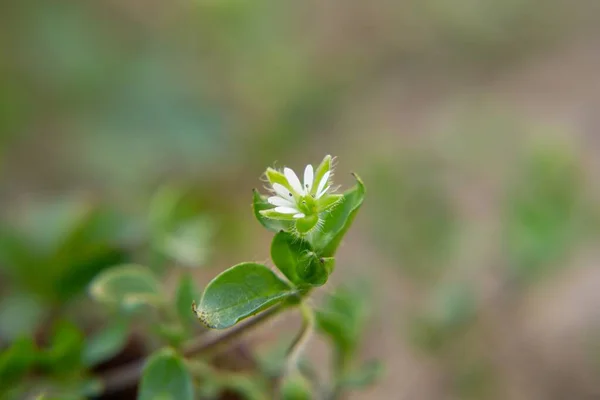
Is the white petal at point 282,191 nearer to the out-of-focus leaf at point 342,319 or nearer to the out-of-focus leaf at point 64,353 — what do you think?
the out-of-focus leaf at point 342,319

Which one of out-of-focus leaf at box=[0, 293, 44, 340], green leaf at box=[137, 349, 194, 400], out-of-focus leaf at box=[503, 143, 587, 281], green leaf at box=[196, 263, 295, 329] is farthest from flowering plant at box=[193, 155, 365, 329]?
out-of-focus leaf at box=[503, 143, 587, 281]

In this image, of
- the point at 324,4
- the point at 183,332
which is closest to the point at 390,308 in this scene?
the point at 183,332

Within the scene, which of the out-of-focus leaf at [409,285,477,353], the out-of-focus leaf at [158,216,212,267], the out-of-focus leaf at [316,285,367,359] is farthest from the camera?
the out-of-focus leaf at [409,285,477,353]

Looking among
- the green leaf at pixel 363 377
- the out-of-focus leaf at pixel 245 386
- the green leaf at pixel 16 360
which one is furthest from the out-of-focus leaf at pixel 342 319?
the green leaf at pixel 16 360

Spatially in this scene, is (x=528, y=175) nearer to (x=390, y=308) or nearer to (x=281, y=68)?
(x=390, y=308)

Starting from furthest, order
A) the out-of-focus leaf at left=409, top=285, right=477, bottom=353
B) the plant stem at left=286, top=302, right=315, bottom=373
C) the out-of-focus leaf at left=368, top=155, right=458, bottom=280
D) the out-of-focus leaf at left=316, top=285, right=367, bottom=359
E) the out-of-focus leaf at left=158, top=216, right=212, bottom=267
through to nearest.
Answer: the out-of-focus leaf at left=368, top=155, right=458, bottom=280
the out-of-focus leaf at left=409, top=285, right=477, bottom=353
the out-of-focus leaf at left=158, top=216, right=212, bottom=267
the out-of-focus leaf at left=316, top=285, right=367, bottom=359
the plant stem at left=286, top=302, right=315, bottom=373

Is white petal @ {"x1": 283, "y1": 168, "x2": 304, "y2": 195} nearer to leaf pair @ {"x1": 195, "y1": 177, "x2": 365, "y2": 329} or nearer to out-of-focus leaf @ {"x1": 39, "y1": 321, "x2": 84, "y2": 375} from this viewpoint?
leaf pair @ {"x1": 195, "y1": 177, "x2": 365, "y2": 329}

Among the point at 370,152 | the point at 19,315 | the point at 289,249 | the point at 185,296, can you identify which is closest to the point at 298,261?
the point at 289,249
